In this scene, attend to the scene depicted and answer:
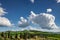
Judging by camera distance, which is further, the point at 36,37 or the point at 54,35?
the point at 54,35

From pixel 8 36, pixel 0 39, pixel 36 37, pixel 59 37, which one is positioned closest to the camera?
pixel 0 39

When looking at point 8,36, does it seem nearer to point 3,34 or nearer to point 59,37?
point 3,34

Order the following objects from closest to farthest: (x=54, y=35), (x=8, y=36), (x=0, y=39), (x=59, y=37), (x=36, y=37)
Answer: (x=0, y=39) < (x=8, y=36) < (x=36, y=37) < (x=54, y=35) < (x=59, y=37)

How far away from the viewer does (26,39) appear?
52.4 feet

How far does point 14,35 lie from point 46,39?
12.7 ft

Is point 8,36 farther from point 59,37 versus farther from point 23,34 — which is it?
point 59,37

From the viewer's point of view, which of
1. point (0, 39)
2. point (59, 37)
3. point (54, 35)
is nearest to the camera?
point (0, 39)

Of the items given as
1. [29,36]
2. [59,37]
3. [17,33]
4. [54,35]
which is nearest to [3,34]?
[17,33]

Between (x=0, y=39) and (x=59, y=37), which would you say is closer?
(x=0, y=39)

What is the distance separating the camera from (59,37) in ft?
67.2

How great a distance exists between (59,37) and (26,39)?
21.6 ft

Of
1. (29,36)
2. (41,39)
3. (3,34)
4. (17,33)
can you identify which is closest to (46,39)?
(41,39)

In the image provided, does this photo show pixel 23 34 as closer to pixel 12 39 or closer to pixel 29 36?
pixel 29 36

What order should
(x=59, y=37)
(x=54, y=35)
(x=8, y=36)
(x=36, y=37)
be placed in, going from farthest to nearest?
(x=59, y=37) → (x=54, y=35) → (x=36, y=37) → (x=8, y=36)
